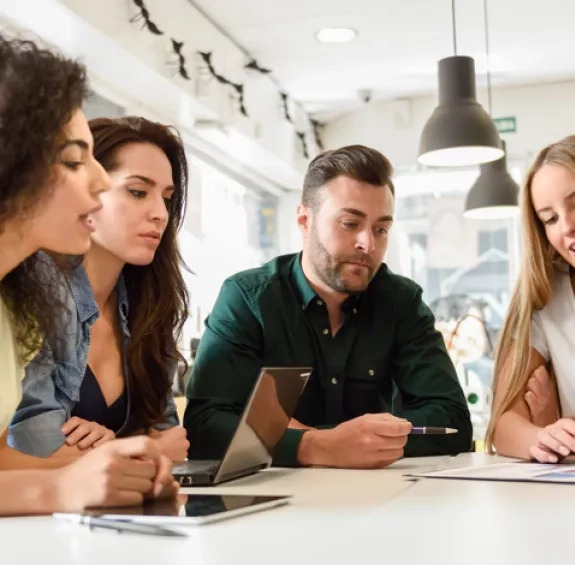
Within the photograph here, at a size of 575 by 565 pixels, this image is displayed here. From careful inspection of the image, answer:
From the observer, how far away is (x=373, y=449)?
1.54 metres

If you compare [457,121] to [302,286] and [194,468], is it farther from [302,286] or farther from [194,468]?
[194,468]

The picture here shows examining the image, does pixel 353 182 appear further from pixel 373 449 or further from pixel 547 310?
pixel 373 449

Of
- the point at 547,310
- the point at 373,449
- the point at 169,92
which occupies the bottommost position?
the point at 373,449

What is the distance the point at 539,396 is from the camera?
1861mm

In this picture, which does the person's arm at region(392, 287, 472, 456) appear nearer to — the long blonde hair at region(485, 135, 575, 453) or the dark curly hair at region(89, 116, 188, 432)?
the long blonde hair at region(485, 135, 575, 453)

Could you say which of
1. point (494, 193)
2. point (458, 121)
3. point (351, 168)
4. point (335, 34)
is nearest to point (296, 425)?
point (351, 168)

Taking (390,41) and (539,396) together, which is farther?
(390,41)

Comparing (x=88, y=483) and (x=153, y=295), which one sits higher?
(x=153, y=295)

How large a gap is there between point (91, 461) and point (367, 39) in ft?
13.4

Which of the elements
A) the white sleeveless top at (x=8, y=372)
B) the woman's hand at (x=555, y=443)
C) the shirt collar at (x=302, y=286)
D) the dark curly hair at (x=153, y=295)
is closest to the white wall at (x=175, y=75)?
the dark curly hair at (x=153, y=295)

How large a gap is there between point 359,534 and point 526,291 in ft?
3.78

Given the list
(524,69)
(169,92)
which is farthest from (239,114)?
(524,69)

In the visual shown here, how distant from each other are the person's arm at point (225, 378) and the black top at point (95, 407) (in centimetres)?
16

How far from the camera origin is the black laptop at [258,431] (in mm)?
1334
